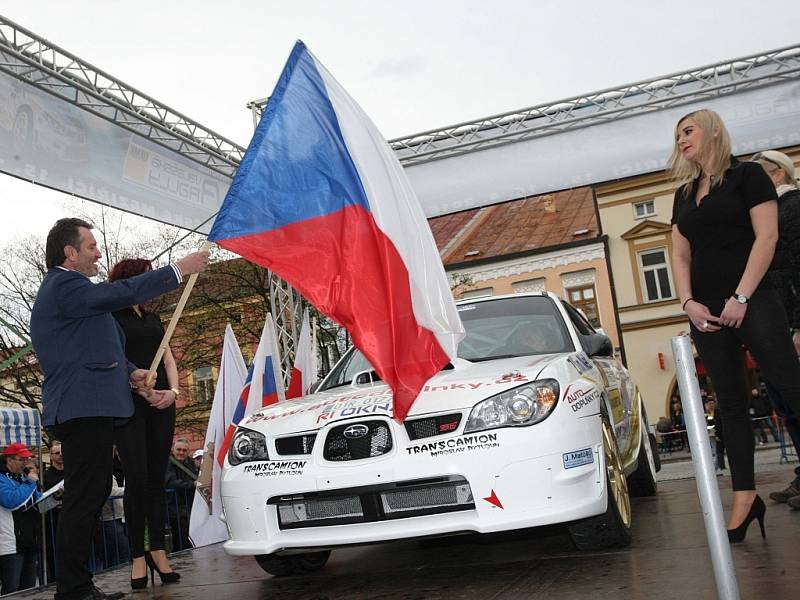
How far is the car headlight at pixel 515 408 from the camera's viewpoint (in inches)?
149

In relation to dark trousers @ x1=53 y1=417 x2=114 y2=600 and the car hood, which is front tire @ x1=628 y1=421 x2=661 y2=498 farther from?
dark trousers @ x1=53 y1=417 x2=114 y2=600

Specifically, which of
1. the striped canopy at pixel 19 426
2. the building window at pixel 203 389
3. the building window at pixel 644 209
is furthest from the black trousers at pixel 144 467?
the building window at pixel 644 209

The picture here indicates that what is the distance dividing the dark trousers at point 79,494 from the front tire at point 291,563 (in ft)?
3.01

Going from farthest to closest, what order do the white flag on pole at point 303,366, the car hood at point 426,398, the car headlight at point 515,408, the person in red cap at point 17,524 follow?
1. the white flag on pole at point 303,366
2. the person in red cap at point 17,524
3. the car hood at point 426,398
4. the car headlight at point 515,408

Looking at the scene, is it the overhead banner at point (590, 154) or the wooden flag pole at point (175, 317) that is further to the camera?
the overhead banner at point (590, 154)

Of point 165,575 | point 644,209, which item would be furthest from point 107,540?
point 644,209

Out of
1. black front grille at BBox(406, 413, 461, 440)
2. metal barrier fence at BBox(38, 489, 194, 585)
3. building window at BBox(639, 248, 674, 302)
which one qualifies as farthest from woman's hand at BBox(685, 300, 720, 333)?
building window at BBox(639, 248, 674, 302)

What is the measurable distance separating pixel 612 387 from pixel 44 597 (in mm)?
3642

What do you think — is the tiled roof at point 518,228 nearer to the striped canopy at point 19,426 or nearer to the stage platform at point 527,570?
the striped canopy at point 19,426

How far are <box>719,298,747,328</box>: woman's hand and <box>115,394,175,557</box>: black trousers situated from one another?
3.27 metres

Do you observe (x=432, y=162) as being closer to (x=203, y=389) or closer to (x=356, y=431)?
(x=356, y=431)

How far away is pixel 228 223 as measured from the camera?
4.09 m

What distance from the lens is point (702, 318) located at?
3.99m

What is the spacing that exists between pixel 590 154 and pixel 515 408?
806cm
